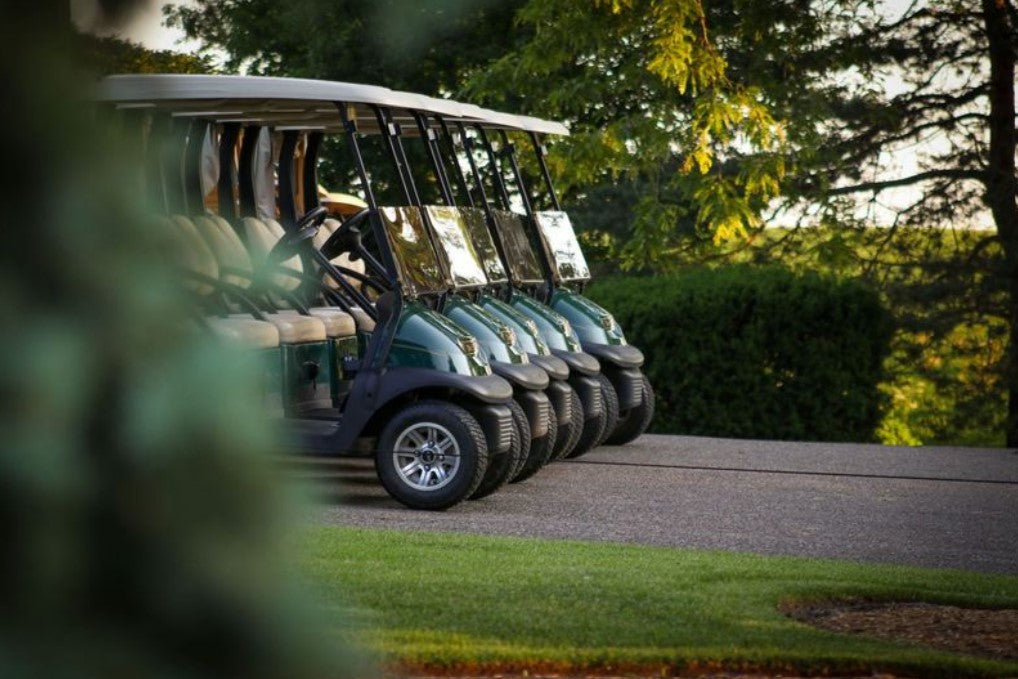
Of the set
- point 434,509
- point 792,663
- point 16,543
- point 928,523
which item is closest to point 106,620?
point 16,543

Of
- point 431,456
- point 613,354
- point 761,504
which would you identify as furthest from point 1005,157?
point 431,456

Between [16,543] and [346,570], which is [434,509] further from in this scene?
[16,543]

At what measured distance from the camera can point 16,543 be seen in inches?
28.6

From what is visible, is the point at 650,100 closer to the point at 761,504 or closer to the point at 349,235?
the point at 761,504

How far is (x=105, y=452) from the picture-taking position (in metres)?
0.75

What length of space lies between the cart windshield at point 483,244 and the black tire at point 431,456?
88.8 inches

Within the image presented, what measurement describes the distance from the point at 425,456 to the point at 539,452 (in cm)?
135

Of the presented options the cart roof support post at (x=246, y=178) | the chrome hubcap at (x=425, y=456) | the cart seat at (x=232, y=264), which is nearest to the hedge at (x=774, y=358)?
the cart roof support post at (x=246, y=178)

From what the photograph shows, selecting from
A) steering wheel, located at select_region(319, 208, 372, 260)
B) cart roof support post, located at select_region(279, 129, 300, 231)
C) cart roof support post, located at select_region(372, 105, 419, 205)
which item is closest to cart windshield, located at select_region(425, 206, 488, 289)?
cart roof support post, located at select_region(372, 105, 419, 205)

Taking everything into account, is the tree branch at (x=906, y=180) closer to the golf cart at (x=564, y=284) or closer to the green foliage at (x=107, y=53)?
the golf cart at (x=564, y=284)

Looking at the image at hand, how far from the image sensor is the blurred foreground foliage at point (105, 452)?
72 cm

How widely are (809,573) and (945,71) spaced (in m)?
12.1

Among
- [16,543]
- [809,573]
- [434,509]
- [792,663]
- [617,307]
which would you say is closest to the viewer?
[16,543]

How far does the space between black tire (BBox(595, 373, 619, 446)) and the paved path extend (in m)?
0.26
